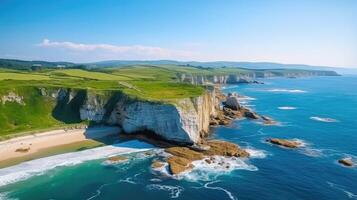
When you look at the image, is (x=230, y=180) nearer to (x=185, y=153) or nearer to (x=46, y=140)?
(x=185, y=153)

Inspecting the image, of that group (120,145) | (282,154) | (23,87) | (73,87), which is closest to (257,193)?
(282,154)

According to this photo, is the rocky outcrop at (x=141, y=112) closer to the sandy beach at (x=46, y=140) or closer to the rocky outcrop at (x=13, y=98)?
the sandy beach at (x=46, y=140)

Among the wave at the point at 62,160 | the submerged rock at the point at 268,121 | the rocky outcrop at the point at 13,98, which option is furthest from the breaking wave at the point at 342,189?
the rocky outcrop at the point at 13,98

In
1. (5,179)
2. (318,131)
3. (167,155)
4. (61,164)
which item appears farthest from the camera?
(318,131)

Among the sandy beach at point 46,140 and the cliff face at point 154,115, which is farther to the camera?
the cliff face at point 154,115

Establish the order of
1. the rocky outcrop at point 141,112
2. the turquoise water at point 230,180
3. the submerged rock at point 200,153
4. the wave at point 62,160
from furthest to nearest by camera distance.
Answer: the rocky outcrop at point 141,112
the submerged rock at point 200,153
the wave at point 62,160
the turquoise water at point 230,180

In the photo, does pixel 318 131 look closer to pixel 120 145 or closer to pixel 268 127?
pixel 268 127

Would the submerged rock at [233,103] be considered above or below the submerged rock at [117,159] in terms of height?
above
